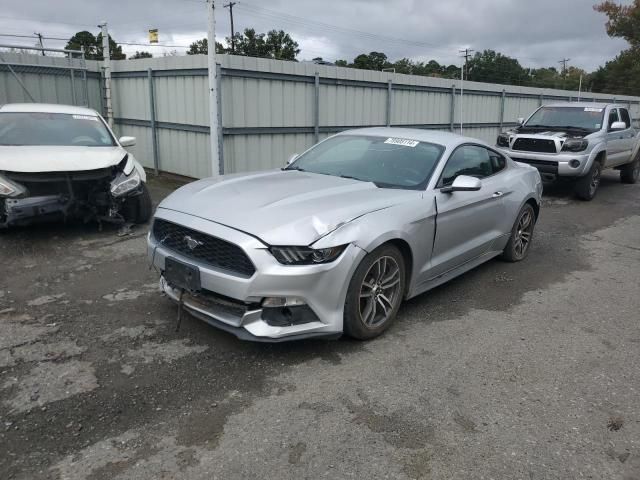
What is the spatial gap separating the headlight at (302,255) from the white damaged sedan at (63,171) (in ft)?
12.3

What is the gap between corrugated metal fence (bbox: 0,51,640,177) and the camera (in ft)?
31.5

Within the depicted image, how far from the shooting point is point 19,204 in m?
5.91

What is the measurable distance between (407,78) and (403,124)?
3.61 ft

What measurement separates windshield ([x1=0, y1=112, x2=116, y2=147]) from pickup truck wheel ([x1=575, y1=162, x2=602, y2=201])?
8561 millimetres

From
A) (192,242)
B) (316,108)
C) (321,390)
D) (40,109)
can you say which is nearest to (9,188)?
(40,109)

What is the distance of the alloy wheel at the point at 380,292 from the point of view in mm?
3891

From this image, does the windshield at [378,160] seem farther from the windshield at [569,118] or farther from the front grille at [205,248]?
the windshield at [569,118]

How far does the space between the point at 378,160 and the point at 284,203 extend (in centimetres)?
139

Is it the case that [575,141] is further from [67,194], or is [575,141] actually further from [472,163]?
[67,194]

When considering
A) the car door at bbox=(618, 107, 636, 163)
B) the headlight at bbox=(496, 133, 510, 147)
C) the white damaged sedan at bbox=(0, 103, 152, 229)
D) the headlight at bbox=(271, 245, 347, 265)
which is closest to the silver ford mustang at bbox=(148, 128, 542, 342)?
the headlight at bbox=(271, 245, 347, 265)

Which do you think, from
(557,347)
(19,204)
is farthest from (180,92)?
(557,347)

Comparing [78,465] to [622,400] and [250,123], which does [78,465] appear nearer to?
[622,400]

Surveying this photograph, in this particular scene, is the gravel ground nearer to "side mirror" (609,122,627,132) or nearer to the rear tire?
the rear tire

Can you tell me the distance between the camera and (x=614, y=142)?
36.7 feet
